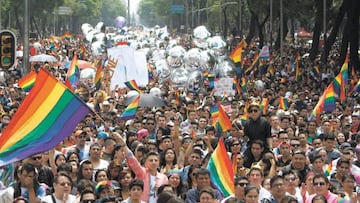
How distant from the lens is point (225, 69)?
1097 inches

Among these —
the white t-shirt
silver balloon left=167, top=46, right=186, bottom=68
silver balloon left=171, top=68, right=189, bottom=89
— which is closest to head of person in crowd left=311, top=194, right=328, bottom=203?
the white t-shirt

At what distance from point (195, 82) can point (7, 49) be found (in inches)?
371

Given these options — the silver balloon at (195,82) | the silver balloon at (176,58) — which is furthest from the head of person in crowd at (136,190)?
the silver balloon at (176,58)

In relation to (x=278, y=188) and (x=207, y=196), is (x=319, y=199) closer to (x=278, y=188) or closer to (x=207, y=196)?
(x=278, y=188)

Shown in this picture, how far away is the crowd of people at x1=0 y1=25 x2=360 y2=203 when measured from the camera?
9953 mm

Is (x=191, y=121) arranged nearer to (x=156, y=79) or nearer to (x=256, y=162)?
(x=256, y=162)

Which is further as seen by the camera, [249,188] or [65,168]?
[65,168]

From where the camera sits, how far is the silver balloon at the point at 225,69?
2741 cm

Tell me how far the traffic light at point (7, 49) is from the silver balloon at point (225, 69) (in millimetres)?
10157

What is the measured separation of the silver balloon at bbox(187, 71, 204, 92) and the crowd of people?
728 cm

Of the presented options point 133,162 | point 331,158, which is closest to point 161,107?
point 331,158

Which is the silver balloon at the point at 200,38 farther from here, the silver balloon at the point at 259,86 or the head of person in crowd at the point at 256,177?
the head of person in crowd at the point at 256,177

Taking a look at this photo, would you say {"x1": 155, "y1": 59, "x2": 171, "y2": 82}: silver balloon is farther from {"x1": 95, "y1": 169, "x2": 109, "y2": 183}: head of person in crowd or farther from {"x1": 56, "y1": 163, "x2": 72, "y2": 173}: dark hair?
{"x1": 95, "y1": 169, "x2": 109, "y2": 183}: head of person in crowd

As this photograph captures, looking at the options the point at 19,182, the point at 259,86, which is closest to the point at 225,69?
the point at 259,86
